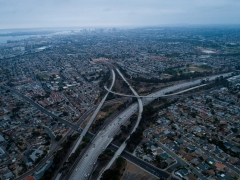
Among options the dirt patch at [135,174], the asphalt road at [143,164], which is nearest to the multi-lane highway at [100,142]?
the asphalt road at [143,164]

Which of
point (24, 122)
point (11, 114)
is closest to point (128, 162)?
point (24, 122)

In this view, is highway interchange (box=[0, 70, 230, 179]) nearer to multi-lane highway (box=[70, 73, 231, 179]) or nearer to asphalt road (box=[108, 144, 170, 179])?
multi-lane highway (box=[70, 73, 231, 179])

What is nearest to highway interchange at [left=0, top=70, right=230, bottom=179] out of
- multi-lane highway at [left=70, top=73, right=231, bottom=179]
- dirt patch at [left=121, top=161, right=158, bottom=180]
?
multi-lane highway at [left=70, top=73, right=231, bottom=179]

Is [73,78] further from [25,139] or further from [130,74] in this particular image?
[25,139]

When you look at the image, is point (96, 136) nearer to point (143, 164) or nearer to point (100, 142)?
point (100, 142)

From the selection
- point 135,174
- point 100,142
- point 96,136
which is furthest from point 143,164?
point 96,136

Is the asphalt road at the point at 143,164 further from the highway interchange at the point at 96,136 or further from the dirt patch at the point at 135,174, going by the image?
the dirt patch at the point at 135,174

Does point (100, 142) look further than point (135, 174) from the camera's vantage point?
Yes

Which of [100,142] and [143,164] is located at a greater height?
[100,142]
